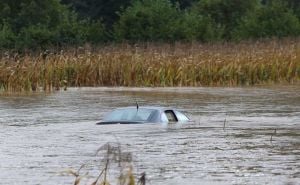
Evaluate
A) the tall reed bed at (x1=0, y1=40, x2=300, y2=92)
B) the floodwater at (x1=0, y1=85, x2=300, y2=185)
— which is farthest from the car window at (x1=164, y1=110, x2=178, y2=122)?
the tall reed bed at (x1=0, y1=40, x2=300, y2=92)

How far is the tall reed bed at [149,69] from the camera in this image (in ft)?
129

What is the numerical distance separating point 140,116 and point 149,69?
1524 centimetres

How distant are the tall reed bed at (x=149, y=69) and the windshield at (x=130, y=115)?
42.5 ft

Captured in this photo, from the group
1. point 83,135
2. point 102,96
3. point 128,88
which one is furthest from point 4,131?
point 128,88

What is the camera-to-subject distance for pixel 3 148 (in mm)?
21344

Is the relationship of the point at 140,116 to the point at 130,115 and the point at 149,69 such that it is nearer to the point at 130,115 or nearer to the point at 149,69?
the point at 130,115

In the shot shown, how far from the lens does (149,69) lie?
41219 millimetres

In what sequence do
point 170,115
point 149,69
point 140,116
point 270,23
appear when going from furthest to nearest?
point 270,23 → point 149,69 → point 170,115 → point 140,116

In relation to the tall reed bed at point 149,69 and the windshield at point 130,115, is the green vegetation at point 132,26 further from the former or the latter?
the windshield at point 130,115

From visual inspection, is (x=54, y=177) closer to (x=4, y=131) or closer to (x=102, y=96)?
(x=4, y=131)

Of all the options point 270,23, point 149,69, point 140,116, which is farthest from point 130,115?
point 270,23

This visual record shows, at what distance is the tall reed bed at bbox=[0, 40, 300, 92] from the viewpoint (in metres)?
39.4

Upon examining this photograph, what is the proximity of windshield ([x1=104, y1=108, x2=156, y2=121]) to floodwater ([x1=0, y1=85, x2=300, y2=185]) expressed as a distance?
1.96 feet

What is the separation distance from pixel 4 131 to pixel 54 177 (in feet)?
27.5
